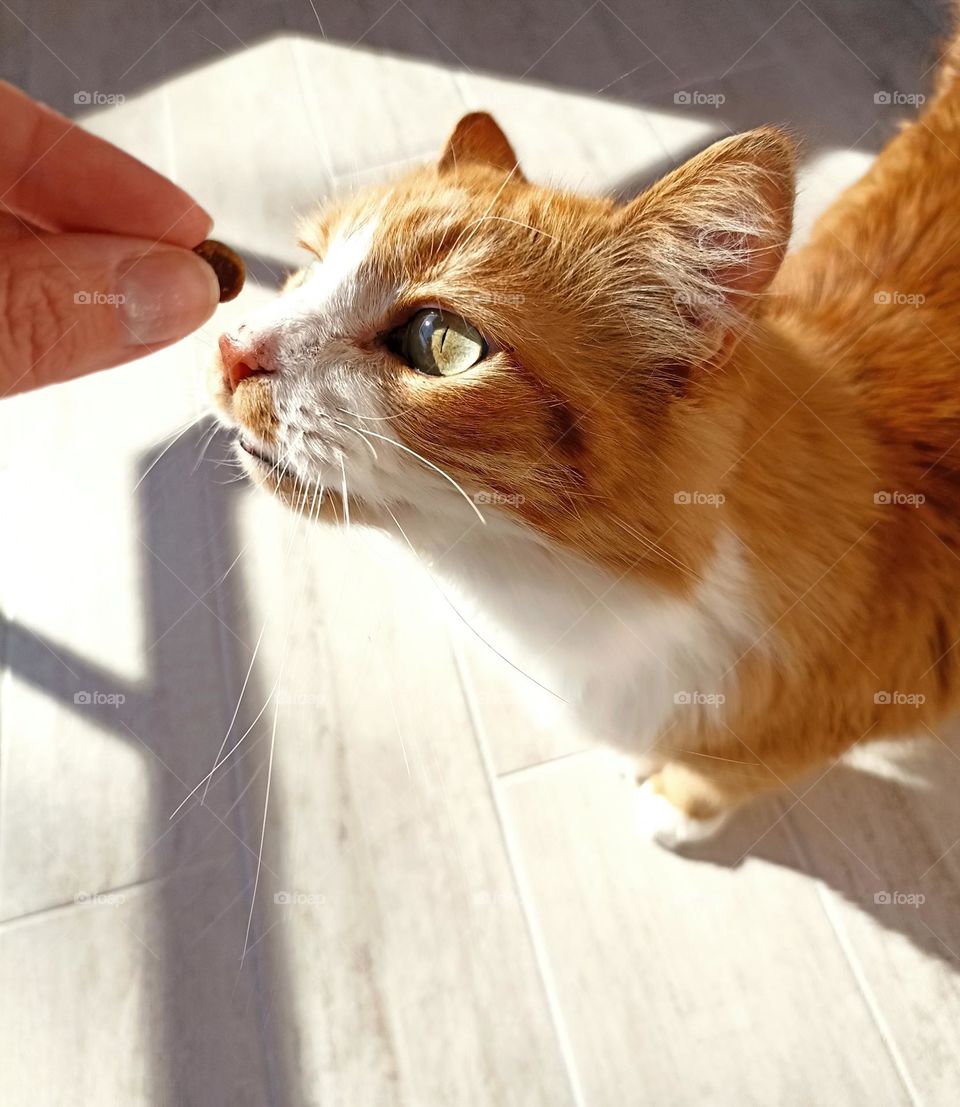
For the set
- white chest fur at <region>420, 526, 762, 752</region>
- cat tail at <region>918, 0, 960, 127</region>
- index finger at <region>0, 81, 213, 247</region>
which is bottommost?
white chest fur at <region>420, 526, 762, 752</region>

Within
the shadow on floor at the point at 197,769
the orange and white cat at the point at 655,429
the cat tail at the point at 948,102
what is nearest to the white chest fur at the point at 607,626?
the orange and white cat at the point at 655,429

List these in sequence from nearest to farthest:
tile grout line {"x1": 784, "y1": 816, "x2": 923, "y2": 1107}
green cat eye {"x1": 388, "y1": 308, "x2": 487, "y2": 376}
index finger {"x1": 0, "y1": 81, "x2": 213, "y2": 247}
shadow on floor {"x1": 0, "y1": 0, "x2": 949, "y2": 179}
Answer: green cat eye {"x1": 388, "y1": 308, "x2": 487, "y2": 376} < index finger {"x1": 0, "y1": 81, "x2": 213, "y2": 247} < tile grout line {"x1": 784, "y1": 816, "x2": 923, "y2": 1107} < shadow on floor {"x1": 0, "y1": 0, "x2": 949, "y2": 179}

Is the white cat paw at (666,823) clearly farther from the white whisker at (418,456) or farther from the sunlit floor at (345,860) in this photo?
the white whisker at (418,456)

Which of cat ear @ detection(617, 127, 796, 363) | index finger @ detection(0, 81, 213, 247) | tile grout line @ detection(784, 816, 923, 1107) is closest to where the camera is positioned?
cat ear @ detection(617, 127, 796, 363)

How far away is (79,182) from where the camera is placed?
1046 mm

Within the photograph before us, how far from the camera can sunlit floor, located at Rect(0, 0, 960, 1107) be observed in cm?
132

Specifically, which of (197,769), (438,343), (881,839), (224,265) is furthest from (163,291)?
(881,839)

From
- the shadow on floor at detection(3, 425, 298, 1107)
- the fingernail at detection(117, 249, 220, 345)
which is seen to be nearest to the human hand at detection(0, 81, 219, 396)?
the fingernail at detection(117, 249, 220, 345)

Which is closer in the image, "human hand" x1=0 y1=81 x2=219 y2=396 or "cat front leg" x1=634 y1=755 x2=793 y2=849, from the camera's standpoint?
"human hand" x1=0 y1=81 x2=219 y2=396

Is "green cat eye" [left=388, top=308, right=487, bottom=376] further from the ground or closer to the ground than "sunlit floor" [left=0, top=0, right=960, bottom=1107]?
further from the ground

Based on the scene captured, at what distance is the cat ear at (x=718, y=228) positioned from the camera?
0.74 m

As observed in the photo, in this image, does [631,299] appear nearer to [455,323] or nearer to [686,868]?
[455,323]

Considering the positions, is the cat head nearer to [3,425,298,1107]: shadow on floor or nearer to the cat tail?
the cat tail

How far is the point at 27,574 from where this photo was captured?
70.1 inches
